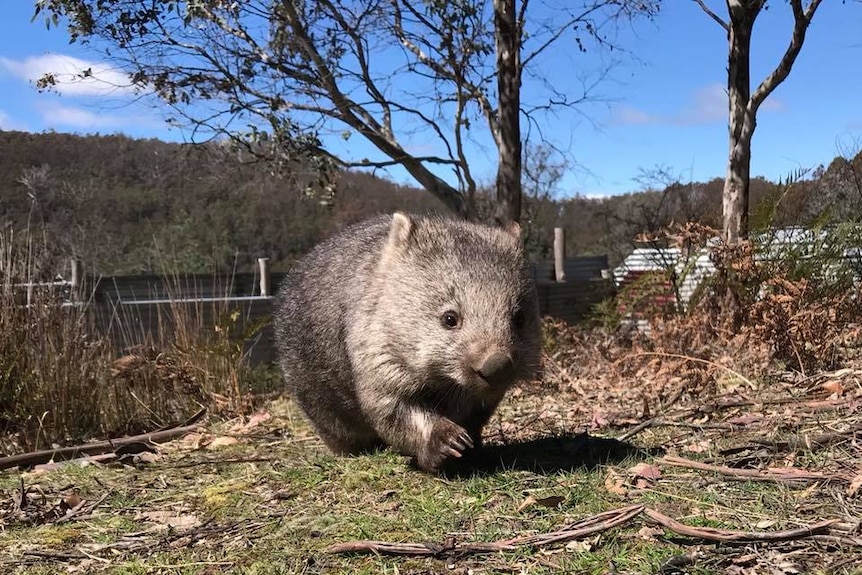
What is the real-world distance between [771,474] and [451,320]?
53.1 inches

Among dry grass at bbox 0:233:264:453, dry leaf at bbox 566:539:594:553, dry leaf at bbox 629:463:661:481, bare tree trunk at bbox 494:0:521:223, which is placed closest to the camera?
dry leaf at bbox 566:539:594:553

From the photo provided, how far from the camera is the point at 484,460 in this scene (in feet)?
11.5

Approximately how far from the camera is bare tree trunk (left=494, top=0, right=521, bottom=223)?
825 cm

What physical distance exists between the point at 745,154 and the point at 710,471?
5079 millimetres

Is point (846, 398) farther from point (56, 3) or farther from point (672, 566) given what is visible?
point (56, 3)

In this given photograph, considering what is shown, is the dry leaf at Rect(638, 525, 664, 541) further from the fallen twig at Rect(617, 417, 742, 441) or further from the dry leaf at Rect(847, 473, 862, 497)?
the fallen twig at Rect(617, 417, 742, 441)

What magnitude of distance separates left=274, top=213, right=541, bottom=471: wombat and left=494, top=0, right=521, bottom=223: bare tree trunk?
4523 millimetres

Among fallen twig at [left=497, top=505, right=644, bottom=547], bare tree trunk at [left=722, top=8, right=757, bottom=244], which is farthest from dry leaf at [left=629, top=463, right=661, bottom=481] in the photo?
bare tree trunk at [left=722, top=8, right=757, bottom=244]

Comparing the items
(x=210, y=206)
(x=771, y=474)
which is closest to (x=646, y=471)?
(x=771, y=474)

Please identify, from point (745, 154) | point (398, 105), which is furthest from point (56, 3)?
point (745, 154)

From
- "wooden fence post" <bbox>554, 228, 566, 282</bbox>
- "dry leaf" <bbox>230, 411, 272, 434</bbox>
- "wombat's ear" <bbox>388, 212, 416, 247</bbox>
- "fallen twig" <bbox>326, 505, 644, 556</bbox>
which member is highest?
"wooden fence post" <bbox>554, 228, 566, 282</bbox>

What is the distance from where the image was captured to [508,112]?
8414 millimetres

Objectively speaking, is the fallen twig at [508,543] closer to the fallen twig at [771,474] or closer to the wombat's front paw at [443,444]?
the fallen twig at [771,474]

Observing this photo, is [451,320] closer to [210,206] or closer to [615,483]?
[615,483]
